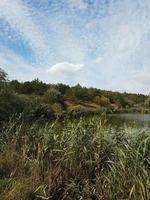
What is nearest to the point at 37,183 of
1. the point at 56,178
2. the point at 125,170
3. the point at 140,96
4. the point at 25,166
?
the point at 56,178

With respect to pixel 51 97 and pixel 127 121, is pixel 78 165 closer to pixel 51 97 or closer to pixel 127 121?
pixel 127 121

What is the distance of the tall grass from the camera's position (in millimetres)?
5652

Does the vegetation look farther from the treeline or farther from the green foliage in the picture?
the green foliage

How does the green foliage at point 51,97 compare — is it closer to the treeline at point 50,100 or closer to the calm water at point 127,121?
the treeline at point 50,100

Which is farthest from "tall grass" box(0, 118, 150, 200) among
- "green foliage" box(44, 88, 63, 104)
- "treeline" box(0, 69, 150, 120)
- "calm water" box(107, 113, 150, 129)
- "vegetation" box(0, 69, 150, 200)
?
"green foliage" box(44, 88, 63, 104)

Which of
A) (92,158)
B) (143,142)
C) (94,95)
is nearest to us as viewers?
(143,142)

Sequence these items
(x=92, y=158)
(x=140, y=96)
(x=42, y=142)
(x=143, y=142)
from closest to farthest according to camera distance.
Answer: (x=143, y=142), (x=92, y=158), (x=42, y=142), (x=140, y=96)

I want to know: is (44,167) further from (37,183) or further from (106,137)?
(106,137)

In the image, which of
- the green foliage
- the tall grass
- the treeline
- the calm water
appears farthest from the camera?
the green foliage

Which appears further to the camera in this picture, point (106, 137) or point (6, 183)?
point (106, 137)

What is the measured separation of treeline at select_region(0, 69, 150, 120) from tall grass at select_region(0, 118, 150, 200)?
3.40 metres

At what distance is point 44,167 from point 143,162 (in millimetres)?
2077

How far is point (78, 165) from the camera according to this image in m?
6.93

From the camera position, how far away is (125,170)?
18.9ft
